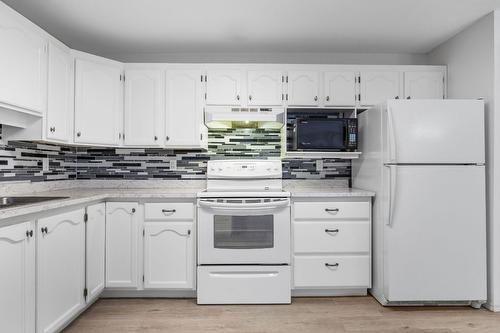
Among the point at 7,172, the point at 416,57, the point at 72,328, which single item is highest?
the point at 416,57

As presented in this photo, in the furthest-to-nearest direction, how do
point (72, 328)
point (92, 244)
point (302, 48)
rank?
point (302, 48)
point (92, 244)
point (72, 328)

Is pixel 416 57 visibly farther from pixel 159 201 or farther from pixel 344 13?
pixel 159 201

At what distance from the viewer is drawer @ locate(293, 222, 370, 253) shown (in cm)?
276

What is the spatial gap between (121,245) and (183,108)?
134 cm

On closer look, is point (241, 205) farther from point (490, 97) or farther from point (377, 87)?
point (490, 97)

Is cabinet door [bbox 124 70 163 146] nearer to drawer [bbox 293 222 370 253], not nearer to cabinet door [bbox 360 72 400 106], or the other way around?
drawer [bbox 293 222 370 253]

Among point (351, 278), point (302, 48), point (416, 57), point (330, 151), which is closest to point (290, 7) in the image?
point (302, 48)

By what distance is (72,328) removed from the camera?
7.39 feet

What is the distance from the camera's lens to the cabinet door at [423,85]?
3092 millimetres

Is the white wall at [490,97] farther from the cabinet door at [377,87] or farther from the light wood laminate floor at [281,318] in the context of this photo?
the cabinet door at [377,87]

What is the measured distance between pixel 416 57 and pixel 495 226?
6.24ft

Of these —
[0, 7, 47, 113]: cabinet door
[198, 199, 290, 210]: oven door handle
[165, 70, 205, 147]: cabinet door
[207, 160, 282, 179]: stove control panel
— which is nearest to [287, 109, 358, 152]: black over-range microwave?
[207, 160, 282, 179]: stove control panel

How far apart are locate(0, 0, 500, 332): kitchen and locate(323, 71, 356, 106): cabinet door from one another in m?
0.01

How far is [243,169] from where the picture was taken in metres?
3.08
